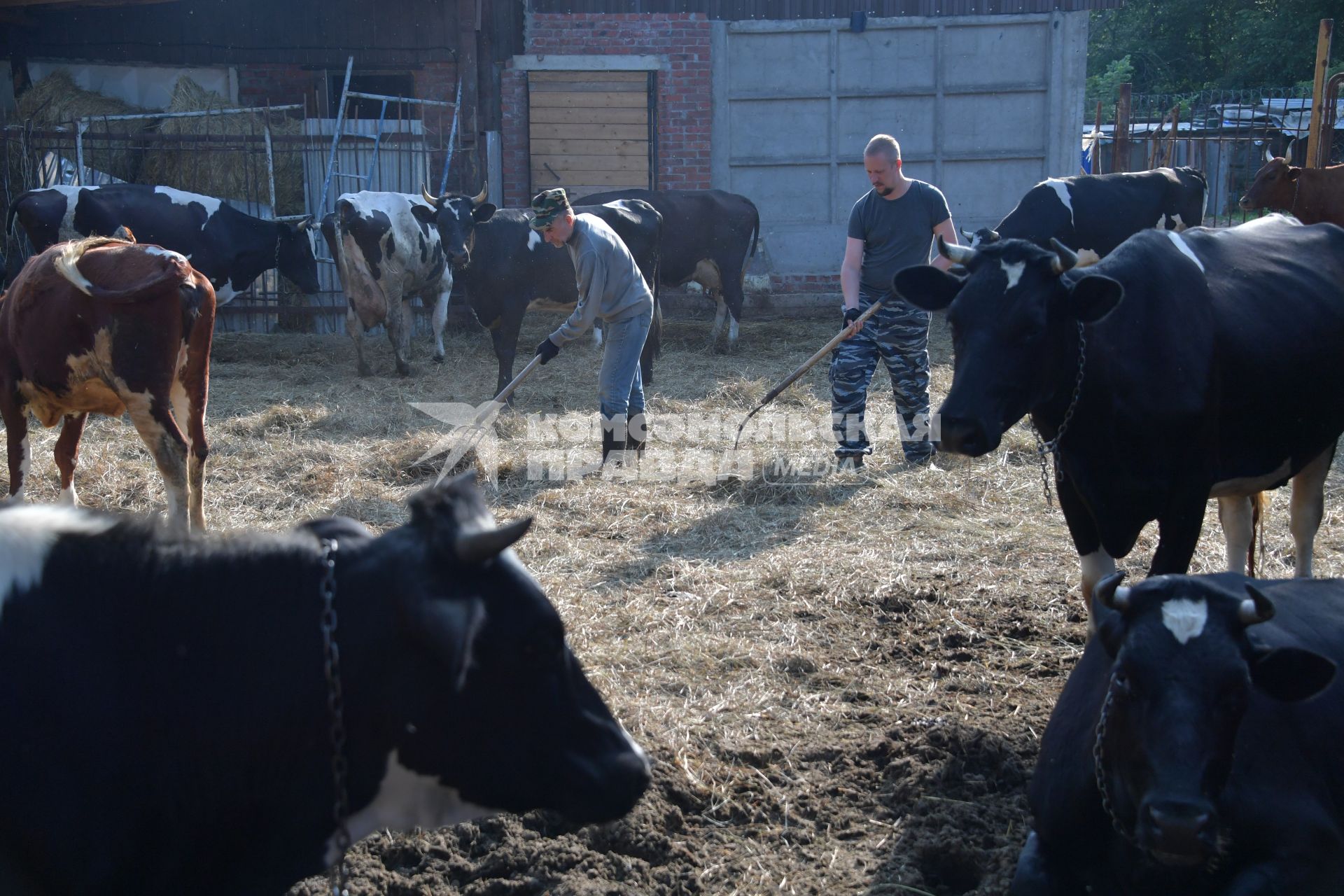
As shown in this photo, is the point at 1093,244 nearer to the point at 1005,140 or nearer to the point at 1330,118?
the point at 1005,140

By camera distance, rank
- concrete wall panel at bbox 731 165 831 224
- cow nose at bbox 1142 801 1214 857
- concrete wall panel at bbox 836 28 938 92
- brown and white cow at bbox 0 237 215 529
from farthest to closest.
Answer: concrete wall panel at bbox 731 165 831 224, concrete wall panel at bbox 836 28 938 92, brown and white cow at bbox 0 237 215 529, cow nose at bbox 1142 801 1214 857

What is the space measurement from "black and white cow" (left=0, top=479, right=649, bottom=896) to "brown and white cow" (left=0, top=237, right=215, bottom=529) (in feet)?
11.5

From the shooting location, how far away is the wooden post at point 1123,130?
14.5 m

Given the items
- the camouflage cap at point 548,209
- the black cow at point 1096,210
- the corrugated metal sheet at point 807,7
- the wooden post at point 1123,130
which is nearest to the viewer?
the camouflage cap at point 548,209

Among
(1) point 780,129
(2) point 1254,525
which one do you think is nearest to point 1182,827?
(2) point 1254,525

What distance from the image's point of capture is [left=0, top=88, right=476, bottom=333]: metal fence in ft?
43.3

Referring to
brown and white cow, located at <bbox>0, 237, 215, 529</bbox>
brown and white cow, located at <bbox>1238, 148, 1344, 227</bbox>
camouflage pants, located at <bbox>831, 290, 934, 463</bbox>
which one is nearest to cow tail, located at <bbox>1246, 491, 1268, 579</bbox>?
camouflage pants, located at <bbox>831, 290, 934, 463</bbox>

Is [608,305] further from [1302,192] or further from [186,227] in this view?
[1302,192]

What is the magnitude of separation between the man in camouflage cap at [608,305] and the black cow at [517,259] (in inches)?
118

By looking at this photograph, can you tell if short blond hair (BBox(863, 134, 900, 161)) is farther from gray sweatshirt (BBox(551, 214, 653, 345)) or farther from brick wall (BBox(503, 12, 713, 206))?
brick wall (BBox(503, 12, 713, 206))

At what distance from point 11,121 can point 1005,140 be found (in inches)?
477

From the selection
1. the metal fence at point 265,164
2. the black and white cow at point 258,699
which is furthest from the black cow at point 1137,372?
the metal fence at point 265,164

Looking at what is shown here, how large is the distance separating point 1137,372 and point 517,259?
25.6 feet

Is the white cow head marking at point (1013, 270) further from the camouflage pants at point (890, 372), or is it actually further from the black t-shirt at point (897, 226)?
the camouflage pants at point (890, 372)
